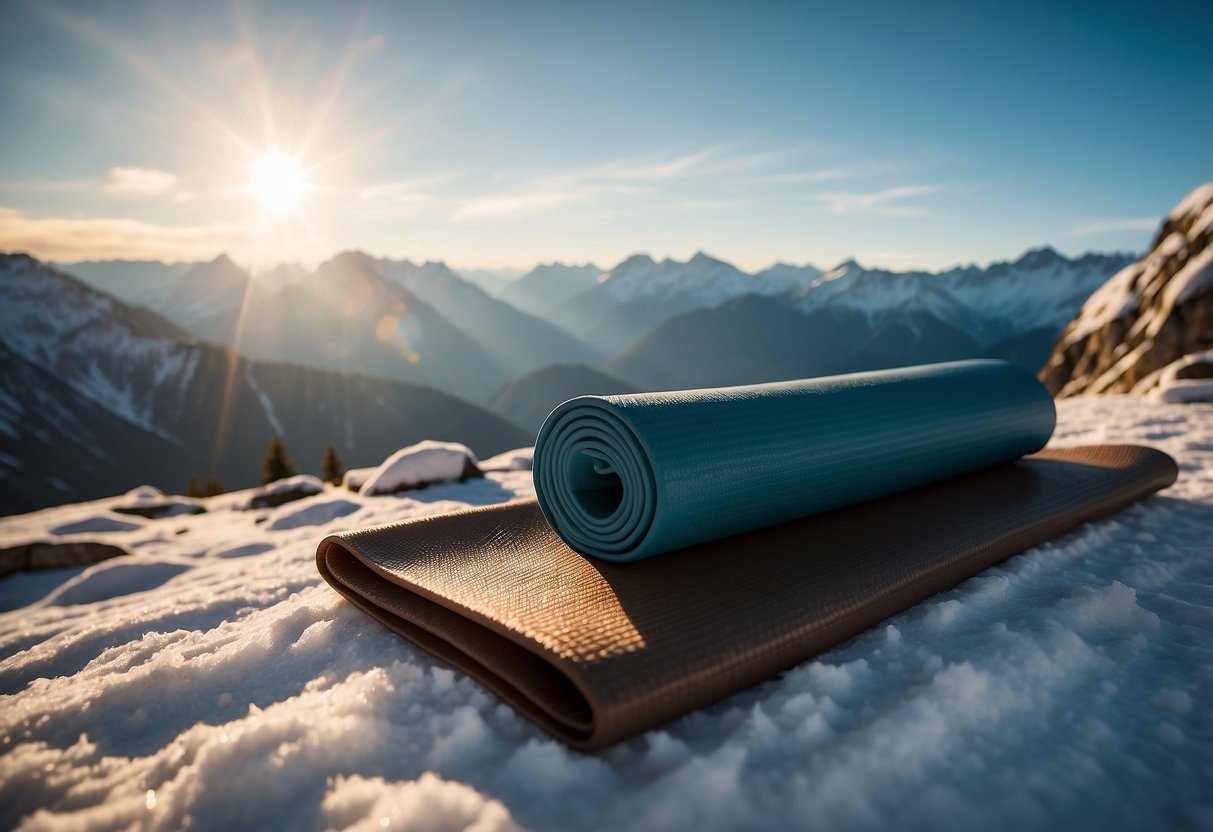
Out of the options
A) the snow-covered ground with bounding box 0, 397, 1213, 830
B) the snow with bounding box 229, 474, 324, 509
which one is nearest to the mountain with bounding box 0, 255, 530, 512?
the snow with bounding box 229, 474, 324, 509

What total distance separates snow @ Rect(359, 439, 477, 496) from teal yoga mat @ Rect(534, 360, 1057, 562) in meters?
4.90

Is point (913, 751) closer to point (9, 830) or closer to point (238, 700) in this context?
point (238, 700)

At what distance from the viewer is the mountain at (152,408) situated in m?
99.1

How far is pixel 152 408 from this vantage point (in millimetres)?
120375

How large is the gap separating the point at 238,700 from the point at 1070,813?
234 centimetres

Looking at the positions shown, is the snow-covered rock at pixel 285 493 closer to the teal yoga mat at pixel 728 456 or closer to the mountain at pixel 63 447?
the teal yoga mat at pixel 728 456

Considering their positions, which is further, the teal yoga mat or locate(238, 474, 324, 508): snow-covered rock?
locate(238, 474, 324, 508): snow-covered rock

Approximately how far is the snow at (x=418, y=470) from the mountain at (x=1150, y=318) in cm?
1110

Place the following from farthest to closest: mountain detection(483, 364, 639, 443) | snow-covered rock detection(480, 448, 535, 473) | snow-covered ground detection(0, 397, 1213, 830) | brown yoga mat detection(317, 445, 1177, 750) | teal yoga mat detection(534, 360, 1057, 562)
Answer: mountain detection(483, 364, 639, 443) < snow-covered rock detection(480, 448, 535, 473) < teal yoga mat detection(534, 360, 1057, 562) < brown yoga mat detection(317, 445, 1177, 750) < snow-covered ground detection(0, 397, 1213, 830)

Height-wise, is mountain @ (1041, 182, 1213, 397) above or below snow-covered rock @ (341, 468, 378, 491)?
above

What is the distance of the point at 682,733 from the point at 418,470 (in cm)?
624

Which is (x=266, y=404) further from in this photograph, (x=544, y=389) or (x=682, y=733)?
(x=682, y=733)

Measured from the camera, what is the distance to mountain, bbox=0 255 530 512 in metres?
99.1

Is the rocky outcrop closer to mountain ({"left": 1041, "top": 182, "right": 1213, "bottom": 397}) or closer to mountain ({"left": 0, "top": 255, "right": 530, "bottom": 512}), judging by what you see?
mountain ({"left": 1041, "top": 182, "right": 1213, "bottom": 397})
